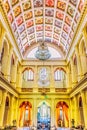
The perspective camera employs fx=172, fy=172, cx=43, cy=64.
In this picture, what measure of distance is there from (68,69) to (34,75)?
4471mm

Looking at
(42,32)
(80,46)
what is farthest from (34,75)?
(80,46)

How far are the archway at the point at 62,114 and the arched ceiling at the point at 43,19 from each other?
724cm

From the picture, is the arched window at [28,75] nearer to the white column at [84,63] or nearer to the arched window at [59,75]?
the arched window at [59,75]

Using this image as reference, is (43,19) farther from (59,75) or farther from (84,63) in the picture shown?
(59,75)

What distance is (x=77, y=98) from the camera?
1734 centimetres

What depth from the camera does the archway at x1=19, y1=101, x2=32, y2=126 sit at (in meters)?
20.7

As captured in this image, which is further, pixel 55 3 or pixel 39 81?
pixel 39 81

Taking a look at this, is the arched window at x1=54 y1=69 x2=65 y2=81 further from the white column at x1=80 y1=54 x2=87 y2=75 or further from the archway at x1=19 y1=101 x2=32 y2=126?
the white column at x1=80 y1=54 x2=87 y2=75

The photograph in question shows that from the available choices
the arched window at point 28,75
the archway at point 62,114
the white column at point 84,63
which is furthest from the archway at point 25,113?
the white column at point 84,63

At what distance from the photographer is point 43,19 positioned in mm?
19047

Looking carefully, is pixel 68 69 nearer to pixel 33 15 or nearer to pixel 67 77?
pixel 67 77

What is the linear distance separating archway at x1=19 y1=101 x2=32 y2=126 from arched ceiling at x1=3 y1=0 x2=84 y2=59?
22.9 feet

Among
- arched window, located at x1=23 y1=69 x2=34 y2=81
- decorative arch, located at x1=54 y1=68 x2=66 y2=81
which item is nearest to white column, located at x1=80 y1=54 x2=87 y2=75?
decorative arch, located at x1=54 y1=68 x2=66 y2=81

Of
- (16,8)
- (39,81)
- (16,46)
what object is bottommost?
(39,81)
